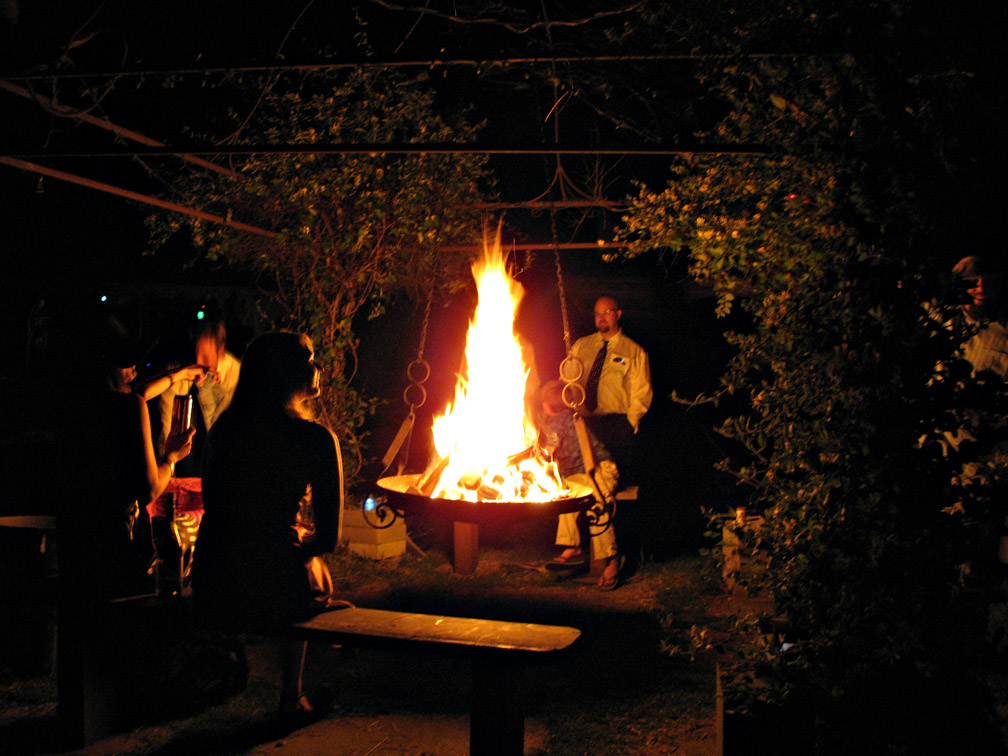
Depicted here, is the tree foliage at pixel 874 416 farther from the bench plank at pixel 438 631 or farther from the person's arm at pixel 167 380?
the person's arm at pixel 167 380

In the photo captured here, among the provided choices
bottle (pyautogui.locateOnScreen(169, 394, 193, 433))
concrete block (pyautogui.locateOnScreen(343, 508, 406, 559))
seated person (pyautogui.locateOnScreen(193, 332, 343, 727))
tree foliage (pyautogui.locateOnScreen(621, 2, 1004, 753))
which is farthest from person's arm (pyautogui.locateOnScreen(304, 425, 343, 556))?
concrete block (pyautogui.locateOnScreen(343, 508, 406, 559))

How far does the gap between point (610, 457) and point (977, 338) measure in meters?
3.13

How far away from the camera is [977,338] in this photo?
4664mm

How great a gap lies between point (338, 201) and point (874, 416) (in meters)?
5.13

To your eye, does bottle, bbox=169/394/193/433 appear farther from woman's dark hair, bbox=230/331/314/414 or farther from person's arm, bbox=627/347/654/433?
person's arm, bbox=627/347/654/433

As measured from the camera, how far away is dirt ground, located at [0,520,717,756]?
153 inches

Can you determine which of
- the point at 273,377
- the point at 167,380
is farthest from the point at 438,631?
the point at 167,380

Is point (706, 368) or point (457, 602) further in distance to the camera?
point (706, 368)

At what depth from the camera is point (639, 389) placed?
24.3 feet

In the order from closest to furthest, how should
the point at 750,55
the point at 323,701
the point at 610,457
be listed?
the point at 750,55, the point at 323,701, the point at 610,457

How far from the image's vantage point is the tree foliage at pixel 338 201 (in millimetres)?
6820

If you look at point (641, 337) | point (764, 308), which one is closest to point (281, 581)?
point (764, 308)

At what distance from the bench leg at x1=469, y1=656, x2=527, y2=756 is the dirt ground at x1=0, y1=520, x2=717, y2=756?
27cm

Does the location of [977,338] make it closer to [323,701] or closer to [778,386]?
[778,386]
